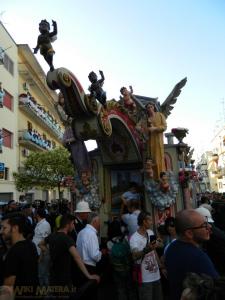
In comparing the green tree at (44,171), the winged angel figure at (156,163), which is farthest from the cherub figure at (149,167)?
the green tree at (44,171)

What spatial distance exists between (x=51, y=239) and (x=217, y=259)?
227cm

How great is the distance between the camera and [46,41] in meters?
7.29

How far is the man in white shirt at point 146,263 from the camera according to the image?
16.2 feet

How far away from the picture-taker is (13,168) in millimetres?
29016

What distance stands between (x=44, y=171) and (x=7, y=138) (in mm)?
4479

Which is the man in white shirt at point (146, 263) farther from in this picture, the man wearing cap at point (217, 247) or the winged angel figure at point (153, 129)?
the winged angel figure at point (153, 129)

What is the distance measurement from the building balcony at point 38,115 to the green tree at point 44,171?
19.4ft

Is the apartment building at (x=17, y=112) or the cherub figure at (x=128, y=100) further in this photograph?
the apartment building at (x=17, y=112)

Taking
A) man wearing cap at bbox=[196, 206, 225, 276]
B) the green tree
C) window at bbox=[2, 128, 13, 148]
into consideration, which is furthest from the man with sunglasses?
window at bbox=[2, 128, 13, 148]

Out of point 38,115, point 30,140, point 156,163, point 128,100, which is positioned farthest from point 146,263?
point 38,115

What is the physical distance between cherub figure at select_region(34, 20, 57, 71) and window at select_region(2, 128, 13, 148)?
70.0 ft

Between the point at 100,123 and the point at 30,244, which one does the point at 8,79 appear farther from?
the point at 30,244

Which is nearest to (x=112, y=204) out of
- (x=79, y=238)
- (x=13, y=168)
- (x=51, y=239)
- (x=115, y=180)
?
(x=115, y=180)

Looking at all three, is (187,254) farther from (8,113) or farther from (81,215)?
(8,113)
